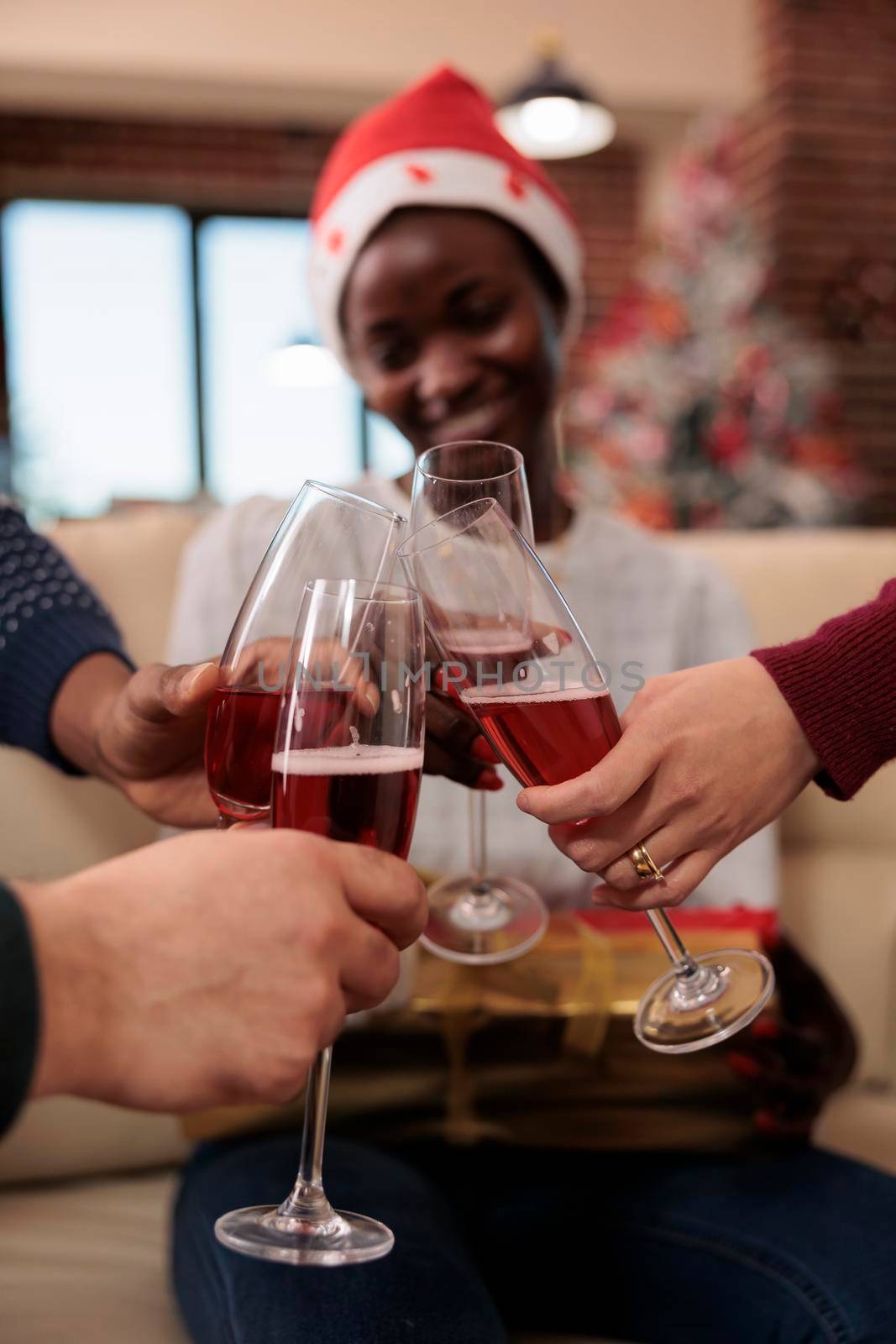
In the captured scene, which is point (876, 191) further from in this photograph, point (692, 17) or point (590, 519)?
point (590, 519)

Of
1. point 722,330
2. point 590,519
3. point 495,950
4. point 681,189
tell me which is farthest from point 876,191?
point 495,950

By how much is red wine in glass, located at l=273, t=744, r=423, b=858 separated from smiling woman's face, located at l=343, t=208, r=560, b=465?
0.79 metres

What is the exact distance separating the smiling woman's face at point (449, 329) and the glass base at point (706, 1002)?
737 mm

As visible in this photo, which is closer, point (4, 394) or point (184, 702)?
point (184, 702)

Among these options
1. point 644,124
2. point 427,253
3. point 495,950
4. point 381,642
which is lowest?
point 495,950

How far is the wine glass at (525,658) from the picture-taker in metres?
0.65

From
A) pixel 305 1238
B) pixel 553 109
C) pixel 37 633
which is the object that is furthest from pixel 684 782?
pixel 553 109

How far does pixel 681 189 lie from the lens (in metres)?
3.92

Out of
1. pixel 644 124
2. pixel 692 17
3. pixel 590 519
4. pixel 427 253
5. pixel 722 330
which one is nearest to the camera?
pixel 427 253

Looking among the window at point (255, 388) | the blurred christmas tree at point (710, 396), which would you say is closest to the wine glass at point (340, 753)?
the blurred christmas tree at point (710, 396)

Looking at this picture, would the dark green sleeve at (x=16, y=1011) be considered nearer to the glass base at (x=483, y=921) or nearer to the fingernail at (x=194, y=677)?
the fingernail at (x=194, y=677)

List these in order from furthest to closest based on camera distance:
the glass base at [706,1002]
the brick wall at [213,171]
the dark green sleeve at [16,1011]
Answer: the brick wall at [213,171] < the glass base at [706,1002] < the dark green sleeve at [16,1011]

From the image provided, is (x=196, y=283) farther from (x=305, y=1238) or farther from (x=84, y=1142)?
(x=305, y=1238)

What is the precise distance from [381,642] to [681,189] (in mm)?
Answer: 3756
